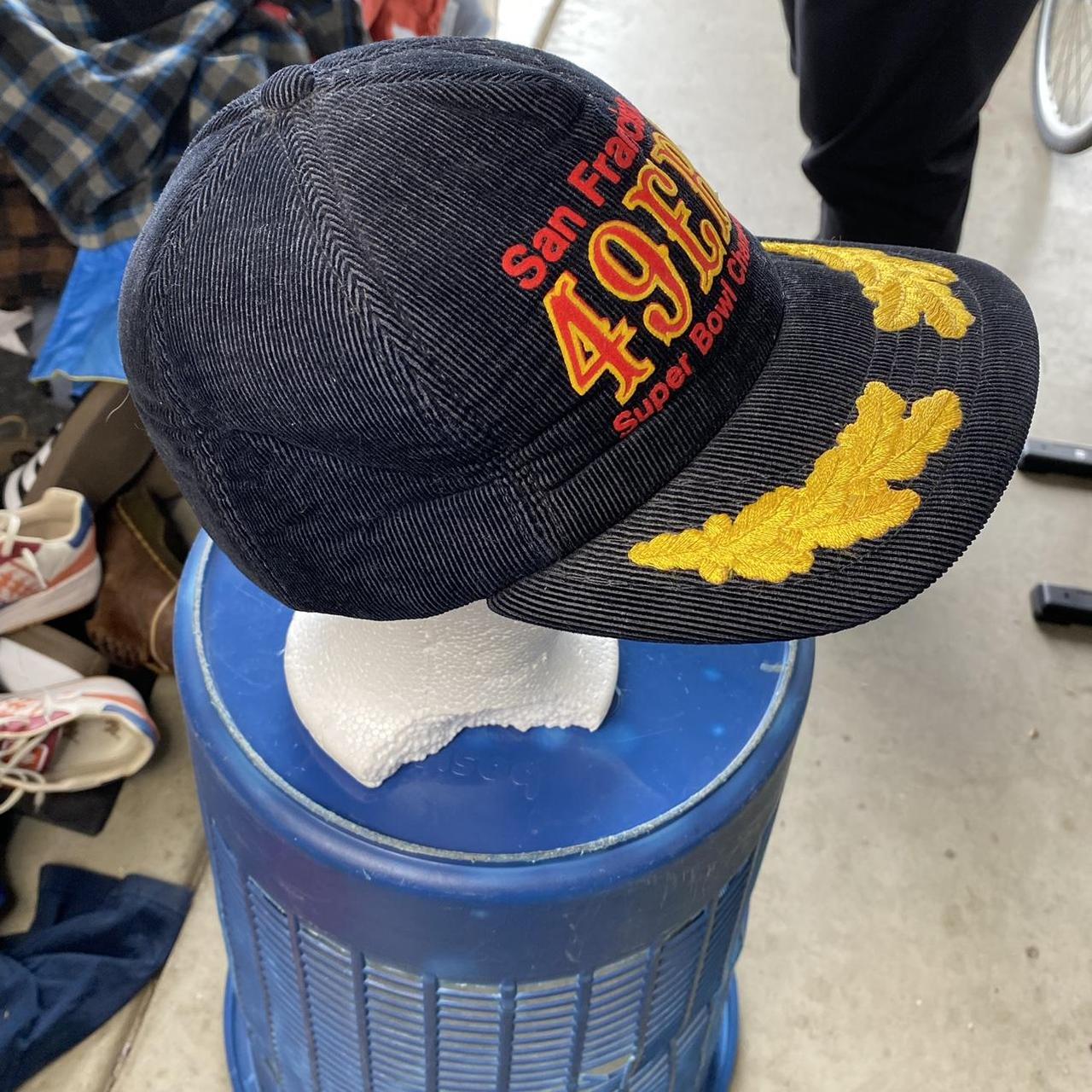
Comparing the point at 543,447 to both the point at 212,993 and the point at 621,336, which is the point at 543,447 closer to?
the point at 621,336

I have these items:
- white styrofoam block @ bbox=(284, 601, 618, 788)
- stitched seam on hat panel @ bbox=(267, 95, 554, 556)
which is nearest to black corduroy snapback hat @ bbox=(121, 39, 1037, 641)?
stitched seam on hat panel @ bbox=(267, 95, 554, 556)

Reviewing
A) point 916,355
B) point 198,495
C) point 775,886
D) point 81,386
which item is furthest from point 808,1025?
point 81,386

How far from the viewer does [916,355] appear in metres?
0.62

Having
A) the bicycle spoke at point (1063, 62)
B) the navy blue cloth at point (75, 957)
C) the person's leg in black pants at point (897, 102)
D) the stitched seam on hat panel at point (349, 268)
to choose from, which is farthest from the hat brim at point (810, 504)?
the bicycle spoke at point (1063, 62)

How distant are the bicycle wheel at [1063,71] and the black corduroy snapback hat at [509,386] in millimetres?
1913

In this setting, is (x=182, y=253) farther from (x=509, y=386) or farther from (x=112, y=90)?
(x=112, y=90)

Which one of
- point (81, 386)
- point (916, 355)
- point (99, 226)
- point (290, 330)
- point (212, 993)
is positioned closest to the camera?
point (290, 330)

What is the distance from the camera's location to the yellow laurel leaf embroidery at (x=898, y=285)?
0.63m

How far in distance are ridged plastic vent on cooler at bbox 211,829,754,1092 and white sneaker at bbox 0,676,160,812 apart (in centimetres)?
43

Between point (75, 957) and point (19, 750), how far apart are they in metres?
0.23

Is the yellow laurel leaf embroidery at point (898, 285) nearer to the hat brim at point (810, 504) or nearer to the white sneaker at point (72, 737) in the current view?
the hat brim at point (810, 504)

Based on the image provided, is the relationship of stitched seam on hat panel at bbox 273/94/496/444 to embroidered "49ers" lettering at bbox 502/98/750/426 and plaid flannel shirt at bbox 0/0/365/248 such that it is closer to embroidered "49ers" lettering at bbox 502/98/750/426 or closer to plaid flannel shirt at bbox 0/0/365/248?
embroidered "49ers" lettering at bbox 502/98/750/426

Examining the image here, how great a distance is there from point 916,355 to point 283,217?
1.15ft

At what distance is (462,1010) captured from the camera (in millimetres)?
727
